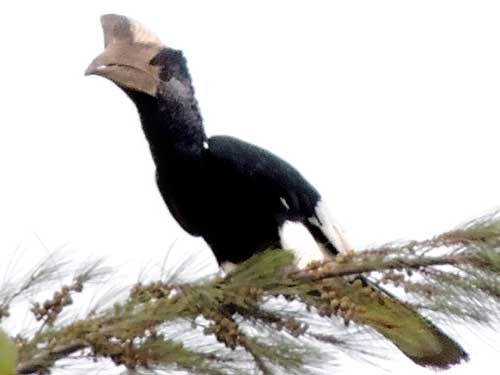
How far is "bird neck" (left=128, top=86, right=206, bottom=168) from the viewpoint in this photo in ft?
11.6

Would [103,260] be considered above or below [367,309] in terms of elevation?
above

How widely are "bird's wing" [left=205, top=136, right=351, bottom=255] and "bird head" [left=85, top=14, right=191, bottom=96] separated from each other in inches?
11.0

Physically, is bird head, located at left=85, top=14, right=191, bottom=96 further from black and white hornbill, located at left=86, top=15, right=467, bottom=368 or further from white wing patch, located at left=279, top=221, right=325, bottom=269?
white wing patch, located at left=279, top=221, right=325, bottom=269

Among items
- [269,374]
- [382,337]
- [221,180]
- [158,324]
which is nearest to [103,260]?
[158,324]

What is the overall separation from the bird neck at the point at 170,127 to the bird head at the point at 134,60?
0.05 meters

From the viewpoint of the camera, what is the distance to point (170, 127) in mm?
3568

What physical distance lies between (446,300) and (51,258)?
0.58 m

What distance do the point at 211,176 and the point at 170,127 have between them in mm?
237

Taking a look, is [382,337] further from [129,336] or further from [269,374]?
[129,336]

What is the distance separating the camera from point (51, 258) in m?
1.62

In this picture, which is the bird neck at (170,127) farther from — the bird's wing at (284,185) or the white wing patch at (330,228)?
the white wing patch at (330,228)

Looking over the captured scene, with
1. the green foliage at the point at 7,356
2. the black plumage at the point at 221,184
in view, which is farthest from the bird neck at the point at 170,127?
the green foliage at the point at 7,356

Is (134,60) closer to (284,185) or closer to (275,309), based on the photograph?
(284,185)

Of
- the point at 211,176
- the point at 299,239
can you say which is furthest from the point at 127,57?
the point at 299,239
